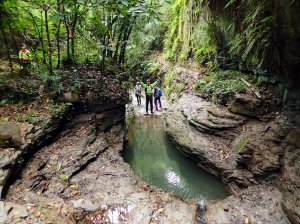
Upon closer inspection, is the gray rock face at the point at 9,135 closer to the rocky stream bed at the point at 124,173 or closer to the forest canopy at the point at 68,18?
the rocky stream bed at the point at 124,173

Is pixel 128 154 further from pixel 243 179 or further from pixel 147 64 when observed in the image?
pixel 147 64

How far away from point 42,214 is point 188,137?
6051mm

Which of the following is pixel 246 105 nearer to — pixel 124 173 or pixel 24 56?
pixel 124 173

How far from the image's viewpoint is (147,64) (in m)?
21.0

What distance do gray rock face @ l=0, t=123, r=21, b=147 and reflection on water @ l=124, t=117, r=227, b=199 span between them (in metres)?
4.06

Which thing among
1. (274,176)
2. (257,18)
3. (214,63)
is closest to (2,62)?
(257,18)

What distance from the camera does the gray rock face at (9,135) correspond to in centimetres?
465

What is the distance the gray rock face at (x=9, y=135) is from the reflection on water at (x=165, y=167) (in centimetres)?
406

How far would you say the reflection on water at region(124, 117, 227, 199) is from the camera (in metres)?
6.82

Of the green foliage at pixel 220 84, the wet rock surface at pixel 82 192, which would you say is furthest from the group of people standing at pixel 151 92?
the wet rock surface at pixel 82 192

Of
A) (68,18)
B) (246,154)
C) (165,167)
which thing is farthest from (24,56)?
(246,154)

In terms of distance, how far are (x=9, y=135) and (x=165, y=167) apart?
5.40m

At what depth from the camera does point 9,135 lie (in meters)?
4.77

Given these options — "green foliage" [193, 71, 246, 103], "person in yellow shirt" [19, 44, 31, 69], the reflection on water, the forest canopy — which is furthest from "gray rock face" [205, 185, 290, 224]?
"person in yellow shirt" [19, 44, 31, 69]
